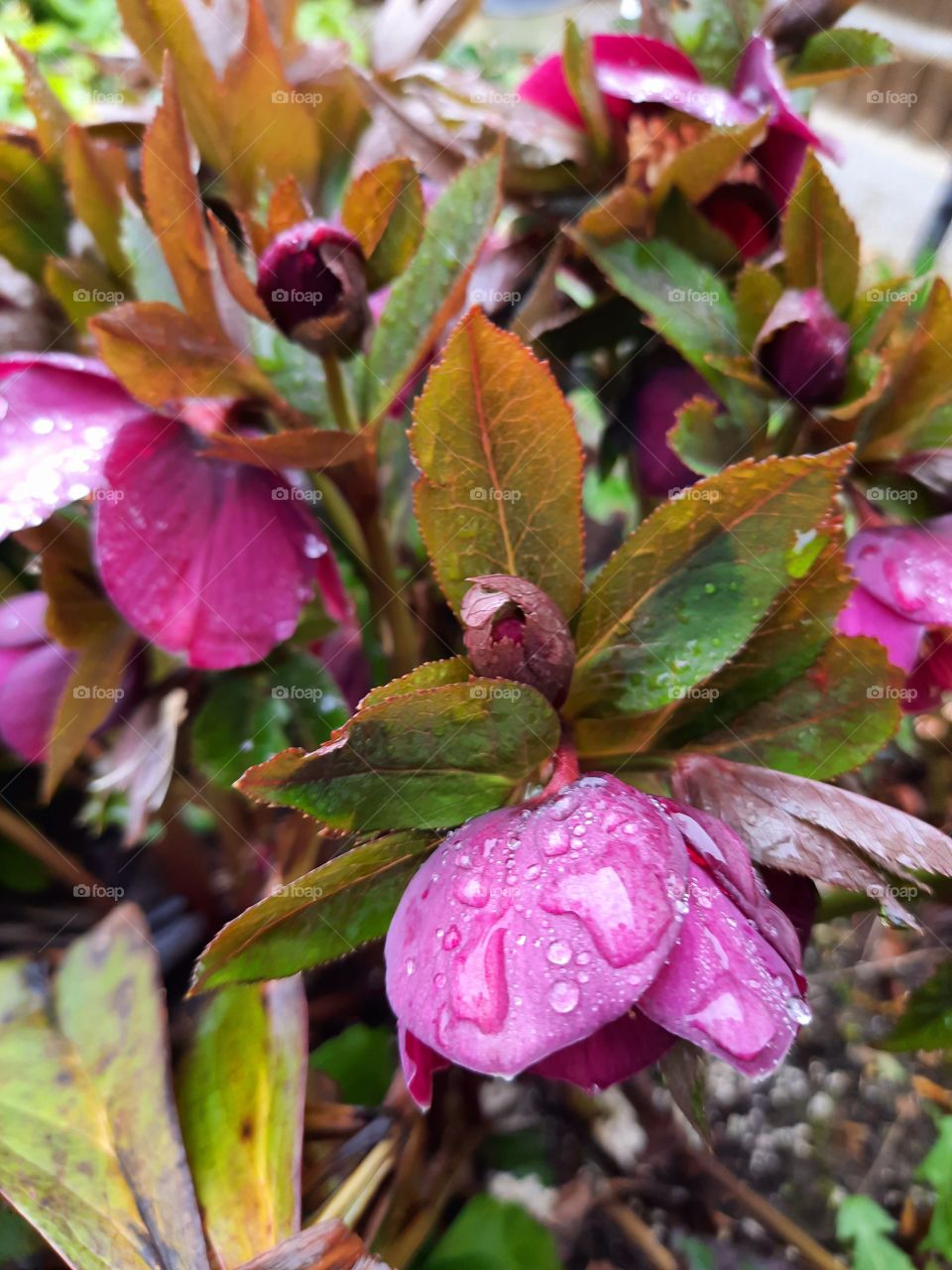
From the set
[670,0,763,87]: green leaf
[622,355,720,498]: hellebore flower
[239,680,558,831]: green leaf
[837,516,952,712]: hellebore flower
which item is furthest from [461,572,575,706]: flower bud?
[670,0,763,87]: green leaf

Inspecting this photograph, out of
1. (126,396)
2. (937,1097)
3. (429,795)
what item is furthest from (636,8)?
(937,1097)

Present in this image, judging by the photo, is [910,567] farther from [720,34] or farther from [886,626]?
[720,34]

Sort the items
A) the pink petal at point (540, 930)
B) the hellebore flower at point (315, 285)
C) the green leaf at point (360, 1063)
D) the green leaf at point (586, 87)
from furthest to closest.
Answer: the green leaf at point (360, 1063) < the green leaf at point (586, 87) < the hellebore flower at point (315, 285) < the pink petal at point (540, 930)

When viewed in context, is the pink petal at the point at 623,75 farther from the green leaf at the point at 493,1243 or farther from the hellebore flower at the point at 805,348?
the green leaf at the point at 493,1243

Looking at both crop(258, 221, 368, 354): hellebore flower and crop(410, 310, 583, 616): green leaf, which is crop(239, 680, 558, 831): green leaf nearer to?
crop(410, 310, 583, 616): green leaf

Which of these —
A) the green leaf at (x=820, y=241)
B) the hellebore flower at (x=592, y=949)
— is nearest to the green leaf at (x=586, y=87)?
the green leaf at (x=820, y=241)

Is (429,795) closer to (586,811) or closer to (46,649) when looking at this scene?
(586,811)

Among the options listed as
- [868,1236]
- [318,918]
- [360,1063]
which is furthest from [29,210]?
[868,1236]

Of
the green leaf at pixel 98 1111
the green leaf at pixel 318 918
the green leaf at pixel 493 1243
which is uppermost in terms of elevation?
the green leaf at pixel 318 918
